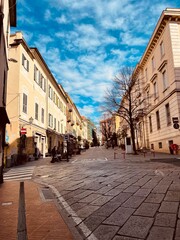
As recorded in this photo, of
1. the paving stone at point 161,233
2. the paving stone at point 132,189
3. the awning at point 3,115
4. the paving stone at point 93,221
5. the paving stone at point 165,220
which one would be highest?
the awning at point 3,115

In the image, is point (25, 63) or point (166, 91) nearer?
point (25, 63)

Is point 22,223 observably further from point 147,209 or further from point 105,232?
point 147,209

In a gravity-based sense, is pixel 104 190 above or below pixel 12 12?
below

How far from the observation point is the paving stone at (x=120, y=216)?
11.8 ft

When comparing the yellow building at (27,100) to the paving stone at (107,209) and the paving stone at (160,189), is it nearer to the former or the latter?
the paving stone at (160,189)

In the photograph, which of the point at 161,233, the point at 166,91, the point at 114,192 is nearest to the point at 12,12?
the point at 114,192

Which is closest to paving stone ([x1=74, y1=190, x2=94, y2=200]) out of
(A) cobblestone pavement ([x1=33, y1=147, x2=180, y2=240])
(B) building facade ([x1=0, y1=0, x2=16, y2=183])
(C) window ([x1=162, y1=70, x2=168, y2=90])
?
(A) cobblestone pavement ([x1=33, y1=147, x2=180, y2=240])

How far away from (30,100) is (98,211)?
19.4 meters

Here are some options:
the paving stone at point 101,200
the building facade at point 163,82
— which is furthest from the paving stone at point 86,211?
the building facade at point 163,82

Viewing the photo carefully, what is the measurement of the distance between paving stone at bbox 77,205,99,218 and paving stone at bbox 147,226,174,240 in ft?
4.38

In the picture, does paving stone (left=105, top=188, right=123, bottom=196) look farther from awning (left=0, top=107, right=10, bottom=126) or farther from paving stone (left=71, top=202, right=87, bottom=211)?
awning (left=0, top=107, right=10, bottom=126)

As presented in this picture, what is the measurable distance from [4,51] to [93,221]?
9.53 m

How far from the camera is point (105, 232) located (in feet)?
10.5

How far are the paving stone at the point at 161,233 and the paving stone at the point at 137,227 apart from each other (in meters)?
0.09
